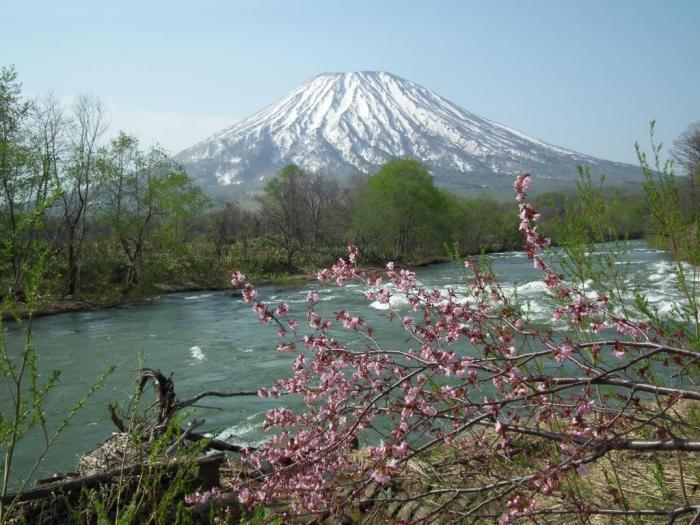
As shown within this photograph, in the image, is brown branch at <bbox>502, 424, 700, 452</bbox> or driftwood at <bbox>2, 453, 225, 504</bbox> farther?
driftwood at <bbox>2, 453, 225, 504</bbox>

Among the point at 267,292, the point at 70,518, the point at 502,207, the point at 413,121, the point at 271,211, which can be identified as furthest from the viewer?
the point at 413,121

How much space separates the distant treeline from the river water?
180cm

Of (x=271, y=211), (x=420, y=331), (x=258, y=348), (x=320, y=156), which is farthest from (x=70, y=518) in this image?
(x=320, y=156)

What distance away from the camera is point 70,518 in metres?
3.50

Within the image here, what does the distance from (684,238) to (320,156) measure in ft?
652

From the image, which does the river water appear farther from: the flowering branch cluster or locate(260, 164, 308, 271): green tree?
locate(260, 164, 308, 271): green tree

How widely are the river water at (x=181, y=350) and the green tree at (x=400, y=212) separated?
19475mm

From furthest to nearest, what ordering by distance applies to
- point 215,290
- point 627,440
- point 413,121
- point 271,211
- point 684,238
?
point 413,121 < point 271,211 < point 215,290 < point 684,238 < point 627,440

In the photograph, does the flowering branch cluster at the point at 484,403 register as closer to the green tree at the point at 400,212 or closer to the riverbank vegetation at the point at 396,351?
the riverbank vegetation at the point at 396,351

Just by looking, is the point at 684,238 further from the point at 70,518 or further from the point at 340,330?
the point at 340,330

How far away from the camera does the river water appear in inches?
298

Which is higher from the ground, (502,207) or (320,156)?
(320,156)

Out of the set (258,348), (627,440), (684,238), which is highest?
(684,238)

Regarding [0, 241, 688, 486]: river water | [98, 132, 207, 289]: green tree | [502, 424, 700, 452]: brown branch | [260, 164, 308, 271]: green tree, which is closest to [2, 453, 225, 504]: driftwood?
[0, 241, 688, 486]: river water
